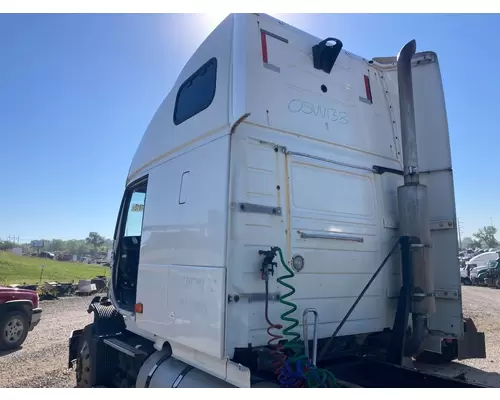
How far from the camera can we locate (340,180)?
137 inches

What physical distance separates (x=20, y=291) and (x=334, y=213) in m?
9.11

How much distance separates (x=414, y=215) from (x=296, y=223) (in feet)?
3.58

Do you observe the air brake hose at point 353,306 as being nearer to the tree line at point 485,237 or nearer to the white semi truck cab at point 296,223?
the white semi truck cab at point 296,223

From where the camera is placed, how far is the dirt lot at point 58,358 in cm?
346

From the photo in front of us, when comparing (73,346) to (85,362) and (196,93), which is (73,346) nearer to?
(85,362)

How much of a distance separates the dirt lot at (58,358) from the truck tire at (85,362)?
111 cm

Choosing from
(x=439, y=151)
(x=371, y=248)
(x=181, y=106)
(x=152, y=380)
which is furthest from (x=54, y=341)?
(x=439, y=151)

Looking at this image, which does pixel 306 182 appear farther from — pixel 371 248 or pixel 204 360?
pixel 204 360

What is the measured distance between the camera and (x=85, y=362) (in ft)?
15.9

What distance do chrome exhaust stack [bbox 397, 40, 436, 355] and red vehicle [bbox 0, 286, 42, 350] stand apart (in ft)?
28.9

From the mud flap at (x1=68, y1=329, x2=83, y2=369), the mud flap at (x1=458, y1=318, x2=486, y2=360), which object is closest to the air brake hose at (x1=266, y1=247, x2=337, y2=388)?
the mud flap at (x1=458, y1=318, x2=486, y2=360)

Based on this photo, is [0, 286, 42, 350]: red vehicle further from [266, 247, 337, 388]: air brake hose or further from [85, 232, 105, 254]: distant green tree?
[85, 232, 105, 254]: distant green tree

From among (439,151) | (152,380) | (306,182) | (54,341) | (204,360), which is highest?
(439,151)

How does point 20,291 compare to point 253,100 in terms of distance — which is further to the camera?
point 20,291
